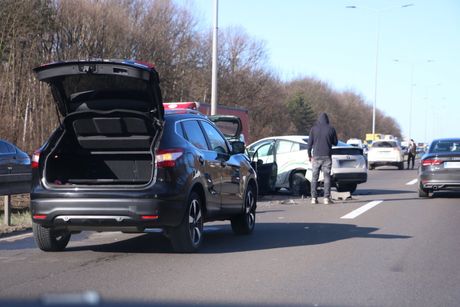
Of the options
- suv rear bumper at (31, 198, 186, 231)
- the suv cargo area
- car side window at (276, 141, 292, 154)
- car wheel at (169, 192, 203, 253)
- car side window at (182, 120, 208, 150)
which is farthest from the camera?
car side window at (276, 141, 292, 154)

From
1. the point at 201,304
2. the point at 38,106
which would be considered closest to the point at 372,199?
the point at 201,304

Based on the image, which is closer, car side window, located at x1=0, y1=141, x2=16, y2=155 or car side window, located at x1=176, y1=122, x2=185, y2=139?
car side window, located at x1=176, y1=122, x2=185, y2=139

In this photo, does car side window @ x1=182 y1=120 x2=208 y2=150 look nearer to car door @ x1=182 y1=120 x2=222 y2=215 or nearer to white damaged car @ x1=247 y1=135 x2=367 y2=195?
car door @ x1=182 y1=120 x2=222 y2=215

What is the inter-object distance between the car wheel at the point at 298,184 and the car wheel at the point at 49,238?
904 centimetres

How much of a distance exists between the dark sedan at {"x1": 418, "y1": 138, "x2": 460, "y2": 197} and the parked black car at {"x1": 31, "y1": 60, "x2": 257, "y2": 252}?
8.63m

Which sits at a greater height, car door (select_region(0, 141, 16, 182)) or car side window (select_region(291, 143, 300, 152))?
car side window (select_region(291, 143, 300, 152))

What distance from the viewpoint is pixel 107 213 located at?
304 inches

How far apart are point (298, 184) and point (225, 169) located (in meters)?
7.82

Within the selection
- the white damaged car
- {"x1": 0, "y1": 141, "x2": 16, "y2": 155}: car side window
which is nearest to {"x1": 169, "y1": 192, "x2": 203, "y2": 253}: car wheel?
{"x1": 0, "y1": 141, "x2": 16, "y2": 155}: car side window

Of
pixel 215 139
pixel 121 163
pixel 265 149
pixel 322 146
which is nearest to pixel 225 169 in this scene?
pixel 215 139

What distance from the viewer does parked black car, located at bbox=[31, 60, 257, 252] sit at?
775cm

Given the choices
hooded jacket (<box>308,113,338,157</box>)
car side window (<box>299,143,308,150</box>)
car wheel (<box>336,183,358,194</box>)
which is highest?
hooded jacket (<box>308,113,338,157</box>)

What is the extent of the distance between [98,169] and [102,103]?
1.01 meters

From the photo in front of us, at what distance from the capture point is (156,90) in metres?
7.98
